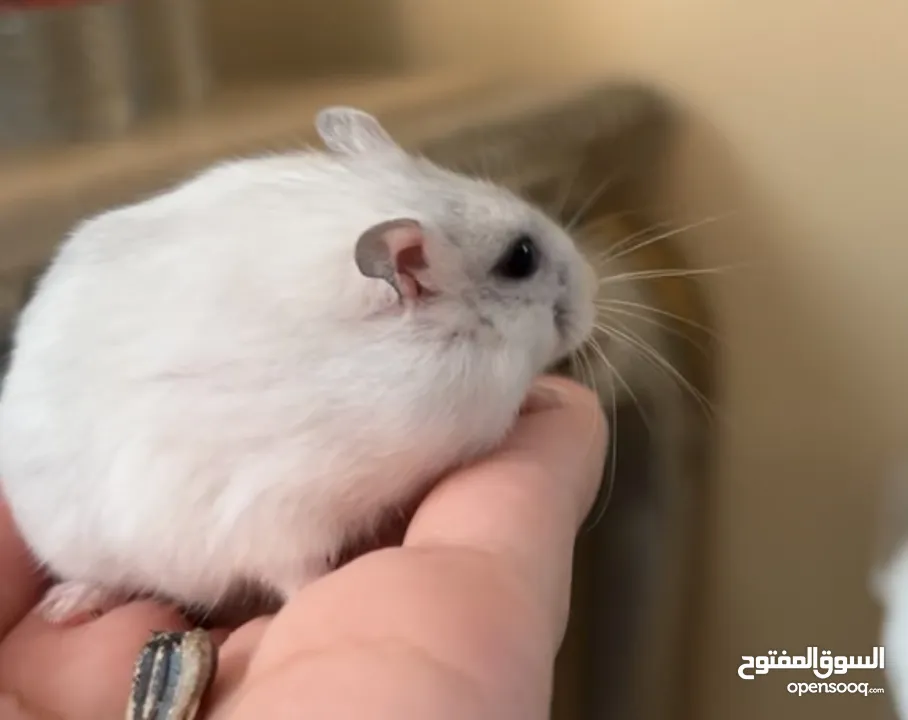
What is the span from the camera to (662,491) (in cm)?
121

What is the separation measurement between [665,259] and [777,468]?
12.0 inches

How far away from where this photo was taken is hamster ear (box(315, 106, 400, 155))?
0.87 meters

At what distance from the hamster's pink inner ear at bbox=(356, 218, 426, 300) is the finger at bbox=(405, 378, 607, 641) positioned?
0.45ft

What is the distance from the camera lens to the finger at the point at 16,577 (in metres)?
0.90

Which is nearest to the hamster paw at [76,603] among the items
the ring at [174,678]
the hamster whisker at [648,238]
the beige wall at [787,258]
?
the ring at [174,678]

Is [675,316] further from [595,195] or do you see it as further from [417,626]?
[417,626]

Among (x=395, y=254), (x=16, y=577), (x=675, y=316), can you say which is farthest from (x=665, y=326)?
(x=16, y=577)

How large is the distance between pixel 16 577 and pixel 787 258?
0.88 m

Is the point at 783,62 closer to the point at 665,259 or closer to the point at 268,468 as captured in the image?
the point at 665,259

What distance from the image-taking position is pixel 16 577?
2.98ft

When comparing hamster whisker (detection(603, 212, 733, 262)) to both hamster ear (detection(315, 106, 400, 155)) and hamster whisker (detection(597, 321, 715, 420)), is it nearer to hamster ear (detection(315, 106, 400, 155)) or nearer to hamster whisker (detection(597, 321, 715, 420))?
hamster whisker (detection(597, 321, 715, 420))

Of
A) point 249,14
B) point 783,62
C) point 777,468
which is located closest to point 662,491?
point 777,468

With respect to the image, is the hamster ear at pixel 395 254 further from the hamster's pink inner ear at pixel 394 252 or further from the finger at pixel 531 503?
the finger at pixel 531 503

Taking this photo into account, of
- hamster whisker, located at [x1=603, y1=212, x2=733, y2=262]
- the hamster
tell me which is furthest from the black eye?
hamster whisker, located at [x1=603, y1=212, x2=733, y2=262]
